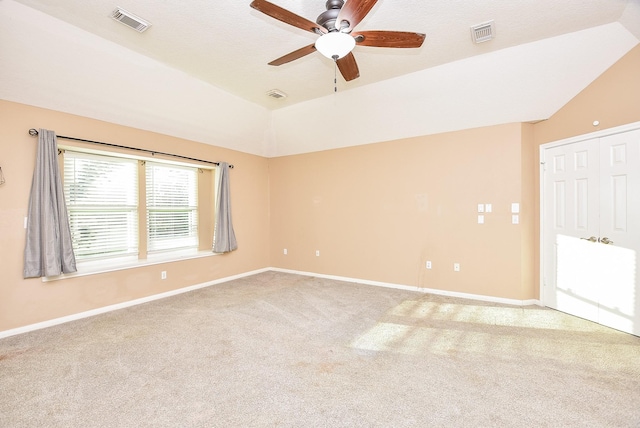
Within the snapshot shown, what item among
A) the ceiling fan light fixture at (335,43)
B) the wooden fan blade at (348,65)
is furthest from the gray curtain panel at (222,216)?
the ceiling fan light fixture at (335,43)

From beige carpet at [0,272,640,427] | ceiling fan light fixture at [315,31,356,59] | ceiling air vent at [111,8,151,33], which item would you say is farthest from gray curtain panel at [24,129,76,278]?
ceiling fan light fixture at [315,31,356,59]

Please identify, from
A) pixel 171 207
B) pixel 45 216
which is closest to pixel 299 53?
pixel 45 216

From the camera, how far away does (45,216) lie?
3.05m

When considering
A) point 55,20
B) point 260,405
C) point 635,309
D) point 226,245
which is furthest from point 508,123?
Result: point 55,20

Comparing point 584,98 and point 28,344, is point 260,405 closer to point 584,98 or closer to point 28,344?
point 28,344

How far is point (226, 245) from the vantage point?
4957mm

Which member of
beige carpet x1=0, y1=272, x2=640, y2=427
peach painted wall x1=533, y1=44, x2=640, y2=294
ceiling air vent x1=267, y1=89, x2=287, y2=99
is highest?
ceiling air vent x1=267, y1=89, x2=287, y2=99

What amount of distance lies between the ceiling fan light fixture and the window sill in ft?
12.0

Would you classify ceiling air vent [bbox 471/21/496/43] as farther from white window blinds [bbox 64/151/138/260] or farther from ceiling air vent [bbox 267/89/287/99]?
white window blinds [bbox 64/151/138/260]

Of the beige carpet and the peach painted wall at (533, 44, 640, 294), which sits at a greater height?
the peach painted wall at (533, 44, 640, 294)

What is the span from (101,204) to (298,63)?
3.21 metres

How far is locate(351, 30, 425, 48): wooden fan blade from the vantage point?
6.70 feet

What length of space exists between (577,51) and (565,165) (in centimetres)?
128

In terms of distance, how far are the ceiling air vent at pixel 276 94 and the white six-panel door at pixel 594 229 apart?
146 inches
